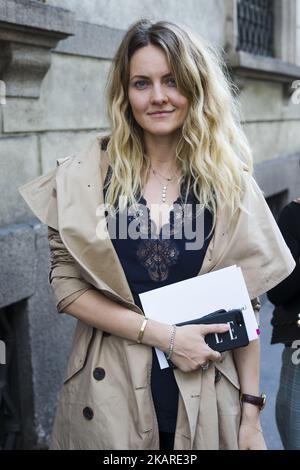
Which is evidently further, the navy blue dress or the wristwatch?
the wristwatch

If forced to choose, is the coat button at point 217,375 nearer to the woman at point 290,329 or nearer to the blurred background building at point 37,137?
the woman at point 290,329

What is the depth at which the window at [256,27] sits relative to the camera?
22.7 ft

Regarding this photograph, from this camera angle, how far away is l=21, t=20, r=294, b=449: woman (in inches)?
81.4

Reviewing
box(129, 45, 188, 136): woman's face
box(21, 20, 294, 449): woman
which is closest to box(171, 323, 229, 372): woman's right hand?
box(21, 20, 294, 449): woman

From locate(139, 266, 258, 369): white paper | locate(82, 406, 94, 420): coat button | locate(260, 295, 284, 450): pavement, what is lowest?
locate(260, 295, 284, 450): pavement

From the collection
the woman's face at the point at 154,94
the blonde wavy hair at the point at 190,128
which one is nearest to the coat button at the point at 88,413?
the blonde wavy hair at the point at 190,128

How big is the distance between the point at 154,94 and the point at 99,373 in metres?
0.93

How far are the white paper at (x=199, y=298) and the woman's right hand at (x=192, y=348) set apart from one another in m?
0.06

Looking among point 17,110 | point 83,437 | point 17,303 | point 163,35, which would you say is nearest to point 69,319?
point 17,303

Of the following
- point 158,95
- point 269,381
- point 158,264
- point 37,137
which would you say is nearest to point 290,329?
point 158,264

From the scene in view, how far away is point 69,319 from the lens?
12.9ft

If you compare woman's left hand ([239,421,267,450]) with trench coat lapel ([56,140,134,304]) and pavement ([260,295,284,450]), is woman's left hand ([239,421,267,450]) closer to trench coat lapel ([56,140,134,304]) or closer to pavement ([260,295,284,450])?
trench coat lapel ([56,140,134,304])

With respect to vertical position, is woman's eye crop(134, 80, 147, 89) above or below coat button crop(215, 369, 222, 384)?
above

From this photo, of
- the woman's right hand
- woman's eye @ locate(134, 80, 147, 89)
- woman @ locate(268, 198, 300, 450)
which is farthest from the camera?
woman @ locate(268, 198, 300, 450)
